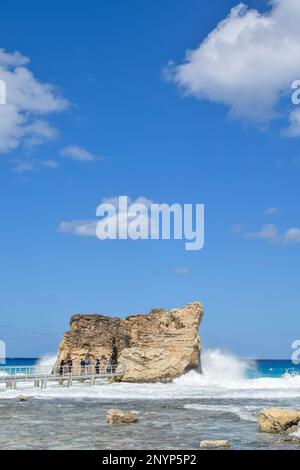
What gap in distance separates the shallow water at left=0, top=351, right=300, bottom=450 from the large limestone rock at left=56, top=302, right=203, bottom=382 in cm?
445

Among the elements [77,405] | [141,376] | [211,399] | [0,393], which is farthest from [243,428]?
[141,376]

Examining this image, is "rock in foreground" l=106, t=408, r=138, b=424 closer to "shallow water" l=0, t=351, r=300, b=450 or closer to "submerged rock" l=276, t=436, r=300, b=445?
"shallow water" l=0, t=351, r=300, b=450

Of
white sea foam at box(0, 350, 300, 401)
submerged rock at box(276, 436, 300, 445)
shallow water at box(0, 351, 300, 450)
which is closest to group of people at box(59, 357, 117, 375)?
white sea foam at box(0, 350, 300, 401)

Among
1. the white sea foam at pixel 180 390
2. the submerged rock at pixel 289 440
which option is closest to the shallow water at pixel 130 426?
the submerged rock at pixel 289 440

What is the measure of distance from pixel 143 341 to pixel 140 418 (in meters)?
26.3

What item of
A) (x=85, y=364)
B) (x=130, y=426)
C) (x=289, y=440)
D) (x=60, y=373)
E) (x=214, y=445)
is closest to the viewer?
(x=214, y=445)

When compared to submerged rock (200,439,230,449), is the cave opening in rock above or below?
above

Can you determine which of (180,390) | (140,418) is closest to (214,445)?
(140,418)

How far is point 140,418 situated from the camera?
23406 millimetres

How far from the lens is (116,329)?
53.0 m

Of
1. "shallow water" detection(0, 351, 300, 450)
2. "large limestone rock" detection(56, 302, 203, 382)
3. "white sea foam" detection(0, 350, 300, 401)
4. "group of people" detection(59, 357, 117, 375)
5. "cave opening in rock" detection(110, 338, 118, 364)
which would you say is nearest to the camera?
"shallow water" detection(0, 351, 300, 450)

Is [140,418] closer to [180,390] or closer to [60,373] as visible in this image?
[180,390]

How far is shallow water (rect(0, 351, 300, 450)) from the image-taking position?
692 inches
